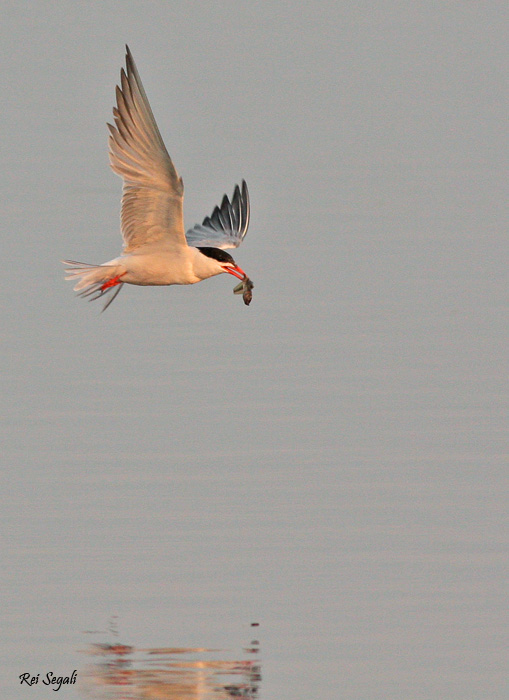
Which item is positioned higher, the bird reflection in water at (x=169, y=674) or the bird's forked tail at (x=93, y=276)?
the bird's forked tail at (x=93, y=276)

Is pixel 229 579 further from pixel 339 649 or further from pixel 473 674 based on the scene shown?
pixel 473 674

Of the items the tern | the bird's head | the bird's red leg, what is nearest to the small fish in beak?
the tern

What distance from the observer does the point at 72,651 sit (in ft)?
28.8

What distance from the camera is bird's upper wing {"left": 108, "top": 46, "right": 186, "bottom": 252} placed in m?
11.0

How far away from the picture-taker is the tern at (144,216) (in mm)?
11047

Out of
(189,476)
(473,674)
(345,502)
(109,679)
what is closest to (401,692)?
(473,674)

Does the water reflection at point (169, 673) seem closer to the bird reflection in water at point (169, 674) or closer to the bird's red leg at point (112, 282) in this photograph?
the bird reflection in water at point (169, 674)

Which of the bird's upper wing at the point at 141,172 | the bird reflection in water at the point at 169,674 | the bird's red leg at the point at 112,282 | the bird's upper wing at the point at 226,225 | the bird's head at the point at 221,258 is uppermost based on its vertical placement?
the bird's upper wing at the point at 226,225

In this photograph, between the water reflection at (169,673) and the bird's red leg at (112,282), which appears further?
the bird's red leg at (112,282)

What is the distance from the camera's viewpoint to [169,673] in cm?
847

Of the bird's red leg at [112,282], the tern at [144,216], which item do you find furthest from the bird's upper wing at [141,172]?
the bird's red leg at [112,282]

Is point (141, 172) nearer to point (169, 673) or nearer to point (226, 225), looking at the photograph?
point (226, 225)

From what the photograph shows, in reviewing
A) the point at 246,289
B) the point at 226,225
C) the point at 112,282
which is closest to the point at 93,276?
the point at 112,282

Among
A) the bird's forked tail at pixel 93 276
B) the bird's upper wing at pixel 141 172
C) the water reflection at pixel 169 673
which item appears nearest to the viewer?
the water reflection at pixel 169 673
